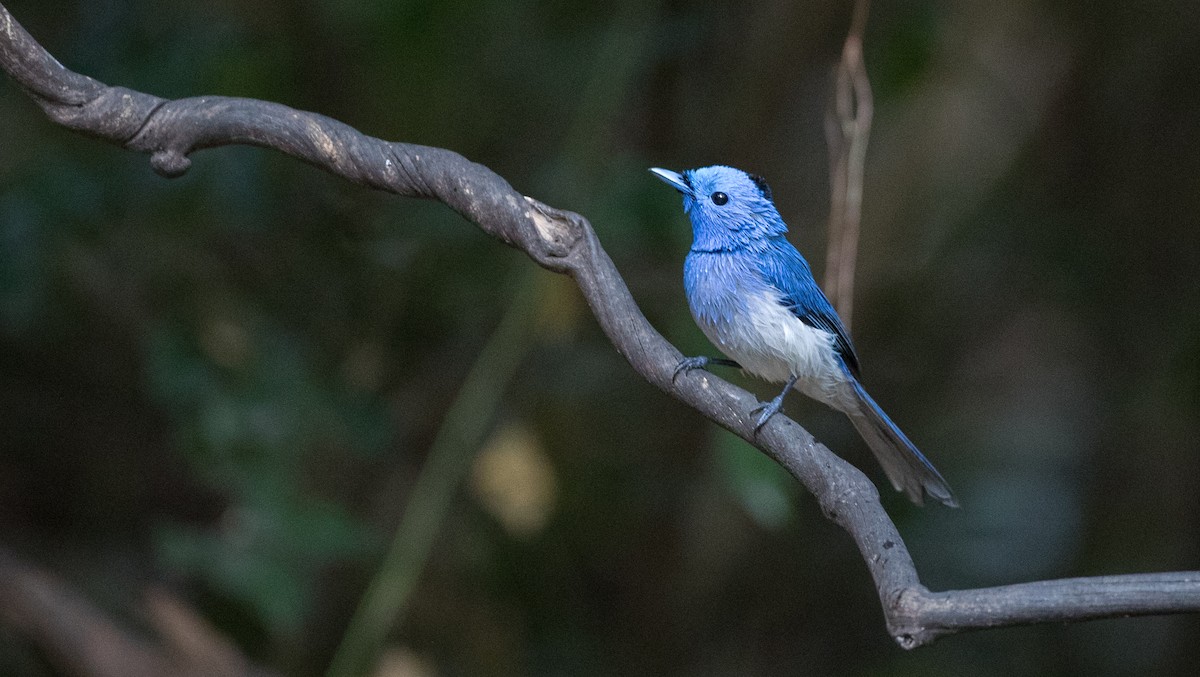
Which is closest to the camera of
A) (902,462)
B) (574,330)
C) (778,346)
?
(902,462)

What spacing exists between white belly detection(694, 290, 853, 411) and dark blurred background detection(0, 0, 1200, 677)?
1.67 feet

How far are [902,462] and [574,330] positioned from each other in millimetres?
1748

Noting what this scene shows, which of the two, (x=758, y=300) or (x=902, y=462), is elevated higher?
(x=758, y=300)

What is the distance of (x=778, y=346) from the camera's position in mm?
2404

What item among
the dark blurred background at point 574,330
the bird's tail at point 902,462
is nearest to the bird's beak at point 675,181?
the bird's tail at point 902,462

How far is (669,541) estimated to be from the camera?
421 centimetres

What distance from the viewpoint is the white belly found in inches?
94.2

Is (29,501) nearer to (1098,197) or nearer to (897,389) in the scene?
(897,389)

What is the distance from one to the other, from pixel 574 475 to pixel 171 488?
4.11ft

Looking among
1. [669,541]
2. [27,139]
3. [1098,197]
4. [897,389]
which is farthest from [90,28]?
[1098,197]

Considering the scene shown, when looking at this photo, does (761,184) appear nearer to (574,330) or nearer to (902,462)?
(902,462)

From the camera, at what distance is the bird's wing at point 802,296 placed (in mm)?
2471

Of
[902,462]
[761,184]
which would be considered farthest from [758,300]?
[902,462]

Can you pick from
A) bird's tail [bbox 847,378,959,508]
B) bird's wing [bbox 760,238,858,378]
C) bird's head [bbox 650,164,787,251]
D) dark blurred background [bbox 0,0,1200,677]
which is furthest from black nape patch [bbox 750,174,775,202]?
dark blurred background [bbox 0,0,1200,677]
